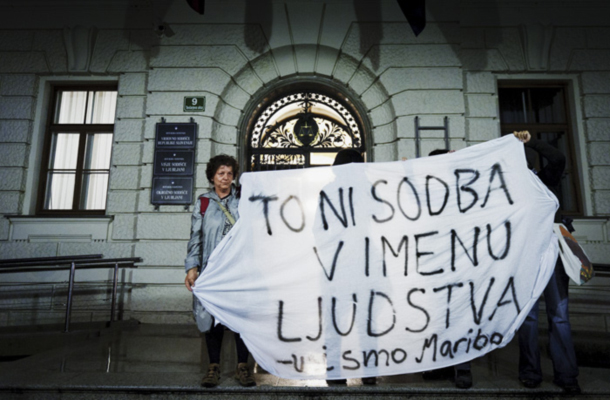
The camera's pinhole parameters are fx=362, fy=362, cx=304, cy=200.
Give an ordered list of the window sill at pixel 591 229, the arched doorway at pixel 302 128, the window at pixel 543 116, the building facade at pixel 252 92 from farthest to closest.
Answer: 1. the arched doorway at pixel 302 128
2. the window at pixel 543 116
3. the building facade at pixel 252 92
4. the window sill at pixel 591 229

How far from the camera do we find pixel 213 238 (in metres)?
2.70

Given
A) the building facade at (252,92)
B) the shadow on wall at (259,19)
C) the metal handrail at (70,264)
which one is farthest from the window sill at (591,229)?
the metal handrail at (70,264)

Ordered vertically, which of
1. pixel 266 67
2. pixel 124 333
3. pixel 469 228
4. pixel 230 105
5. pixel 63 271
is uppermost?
pixel 266 67

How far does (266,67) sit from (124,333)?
4.39 m

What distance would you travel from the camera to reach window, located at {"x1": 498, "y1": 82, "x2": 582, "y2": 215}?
5727mm

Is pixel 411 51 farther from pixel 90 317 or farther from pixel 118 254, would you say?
pixel 90 317

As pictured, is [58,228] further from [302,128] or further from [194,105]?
[302,128]

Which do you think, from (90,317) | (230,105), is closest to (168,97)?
(230,105)

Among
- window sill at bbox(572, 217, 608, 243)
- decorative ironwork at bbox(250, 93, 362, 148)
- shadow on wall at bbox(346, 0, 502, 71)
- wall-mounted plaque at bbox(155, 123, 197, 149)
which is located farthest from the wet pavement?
shadow on wall at bbox(346, 0, 502, 71)

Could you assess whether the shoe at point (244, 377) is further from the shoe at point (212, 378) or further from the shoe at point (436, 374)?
the shoe at point (436, 374)

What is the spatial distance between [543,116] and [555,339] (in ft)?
15.3

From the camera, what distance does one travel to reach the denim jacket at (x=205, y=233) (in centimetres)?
271

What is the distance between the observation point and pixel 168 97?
564 cm

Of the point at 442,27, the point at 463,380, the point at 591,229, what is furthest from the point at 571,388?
the point at 442,27
